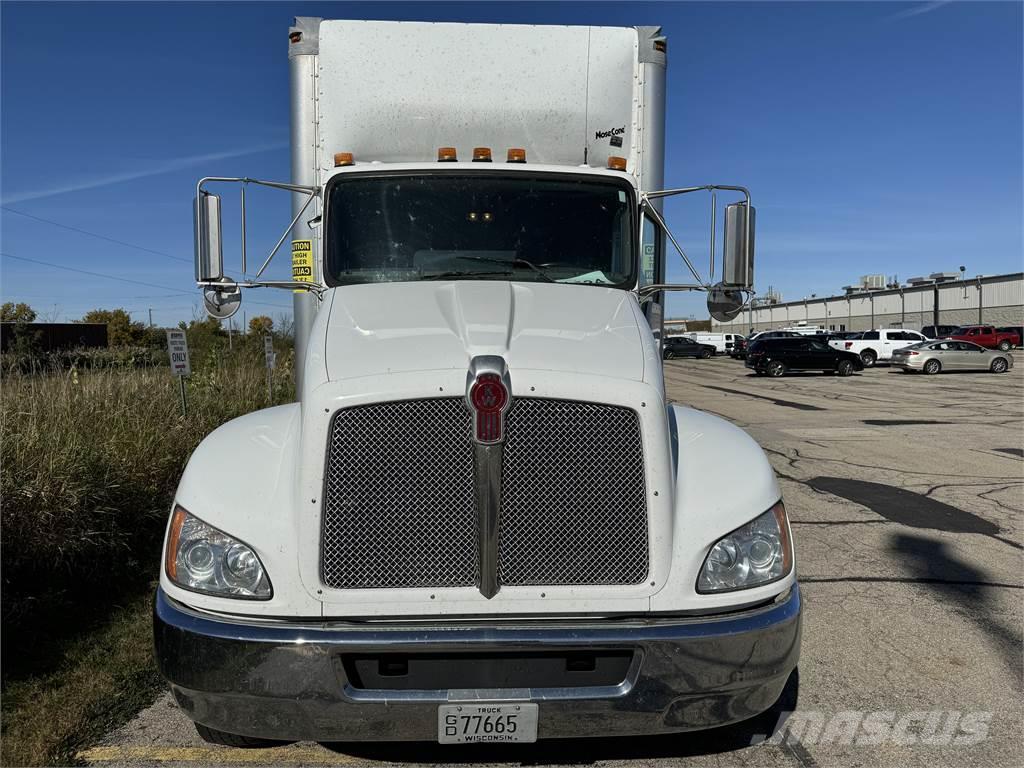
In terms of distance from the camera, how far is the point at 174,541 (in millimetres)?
2920

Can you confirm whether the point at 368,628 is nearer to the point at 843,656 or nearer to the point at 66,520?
the point at 843,656

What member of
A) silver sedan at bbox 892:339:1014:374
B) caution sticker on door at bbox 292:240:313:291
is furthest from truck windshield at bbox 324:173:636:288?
silver sedan at bbox 892:339:1014:374

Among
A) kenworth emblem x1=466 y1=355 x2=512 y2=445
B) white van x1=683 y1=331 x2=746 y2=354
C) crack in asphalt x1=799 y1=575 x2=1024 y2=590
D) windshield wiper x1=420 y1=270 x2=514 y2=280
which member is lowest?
white van x1=683 y1=331 x2=746 y2=354

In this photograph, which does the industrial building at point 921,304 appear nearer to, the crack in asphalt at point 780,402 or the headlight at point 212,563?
the crack in asphalt at point 780,402

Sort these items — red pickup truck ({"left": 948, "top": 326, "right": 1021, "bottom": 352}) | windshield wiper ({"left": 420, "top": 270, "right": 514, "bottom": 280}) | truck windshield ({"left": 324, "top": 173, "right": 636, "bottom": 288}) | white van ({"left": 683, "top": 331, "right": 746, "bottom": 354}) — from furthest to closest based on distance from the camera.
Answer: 1. white van ({"left": 683, "top": 331, "right": 746, "bottom": 354})
2. red pickup truck ({"left": 948, "top": 326, "right": 1021, "bottom": 352})
3. truck windshield ({"left": 324, "top": 173, "right": 636, "bottom": 288})
4. windshield wiper ({"left": 420, "top": 270, "right": 514, "bottom": 280})

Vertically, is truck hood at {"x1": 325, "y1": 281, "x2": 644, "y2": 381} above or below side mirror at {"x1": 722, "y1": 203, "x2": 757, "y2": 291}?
below

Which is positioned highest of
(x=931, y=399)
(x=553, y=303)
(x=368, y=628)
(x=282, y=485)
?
(x=553, y=303)

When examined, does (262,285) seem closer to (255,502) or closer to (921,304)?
(255,502)

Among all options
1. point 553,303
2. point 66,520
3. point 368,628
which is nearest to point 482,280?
point 553,303

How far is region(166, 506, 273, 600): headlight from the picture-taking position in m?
2.79

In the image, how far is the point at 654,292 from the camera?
15.9 ft

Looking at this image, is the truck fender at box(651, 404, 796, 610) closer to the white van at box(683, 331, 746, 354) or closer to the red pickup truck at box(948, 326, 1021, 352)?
the red pickup truck at box(948, 326, 1021, 352)

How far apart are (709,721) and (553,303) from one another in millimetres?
1833
